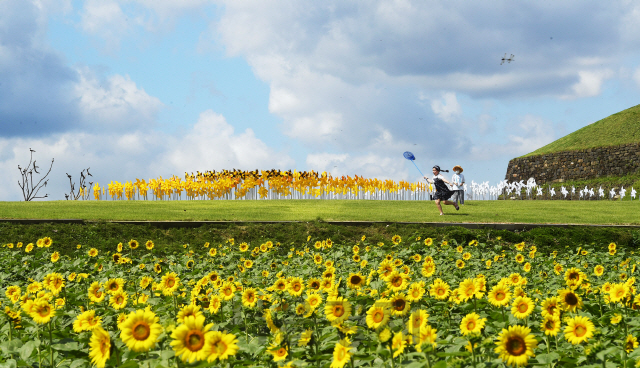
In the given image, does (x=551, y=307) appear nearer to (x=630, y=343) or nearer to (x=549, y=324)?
(x=549, y=324)

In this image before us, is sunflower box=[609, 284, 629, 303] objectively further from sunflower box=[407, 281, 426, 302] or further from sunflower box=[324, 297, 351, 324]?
sunflower box=[324, 297, 351, 324]

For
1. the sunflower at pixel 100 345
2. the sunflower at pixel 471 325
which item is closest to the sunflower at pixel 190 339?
the sunflower at pixel 100 345

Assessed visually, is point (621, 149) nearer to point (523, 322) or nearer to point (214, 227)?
point (214, 227)

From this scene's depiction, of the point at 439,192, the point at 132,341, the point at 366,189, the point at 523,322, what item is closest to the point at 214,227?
the point at 439,192

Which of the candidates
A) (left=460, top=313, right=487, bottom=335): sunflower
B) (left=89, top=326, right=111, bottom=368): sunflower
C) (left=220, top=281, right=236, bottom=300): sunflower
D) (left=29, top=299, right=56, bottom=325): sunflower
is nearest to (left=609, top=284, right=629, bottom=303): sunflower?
(left=460, top=313, right=487, bottom=335): sunflower

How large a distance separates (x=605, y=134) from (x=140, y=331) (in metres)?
48.5

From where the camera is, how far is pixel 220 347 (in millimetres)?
1977

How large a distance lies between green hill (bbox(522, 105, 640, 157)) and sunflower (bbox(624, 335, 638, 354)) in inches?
1689

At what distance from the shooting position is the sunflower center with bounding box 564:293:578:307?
10.1 ft

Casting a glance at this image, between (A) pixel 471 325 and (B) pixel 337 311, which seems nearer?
(A) pixel 471 325

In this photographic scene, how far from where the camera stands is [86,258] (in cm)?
887

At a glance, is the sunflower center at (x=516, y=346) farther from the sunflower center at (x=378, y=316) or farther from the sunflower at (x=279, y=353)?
the sunflower at (x=279, y=353)

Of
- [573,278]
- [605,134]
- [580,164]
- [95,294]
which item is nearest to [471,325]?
[573,278]

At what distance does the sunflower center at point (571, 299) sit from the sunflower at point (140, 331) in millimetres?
2461
